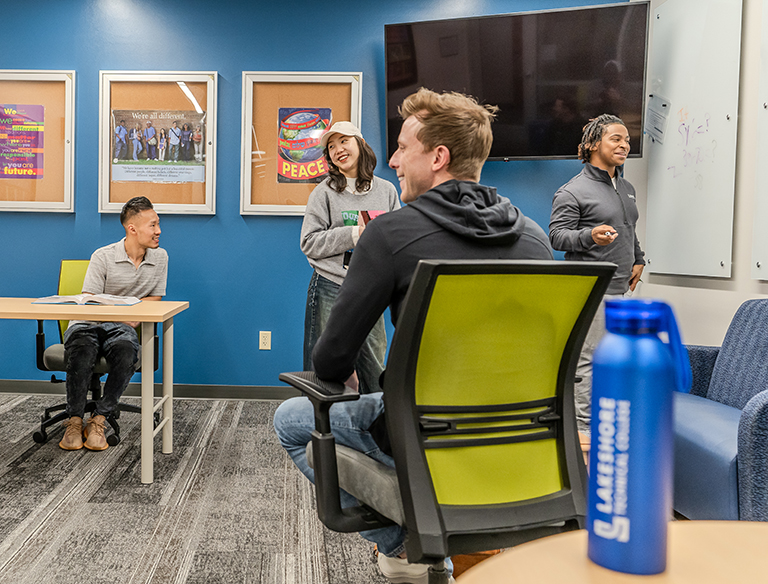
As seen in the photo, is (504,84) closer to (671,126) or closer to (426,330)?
(671,126)

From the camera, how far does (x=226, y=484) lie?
256cm

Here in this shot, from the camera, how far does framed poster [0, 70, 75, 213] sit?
3.93 metres

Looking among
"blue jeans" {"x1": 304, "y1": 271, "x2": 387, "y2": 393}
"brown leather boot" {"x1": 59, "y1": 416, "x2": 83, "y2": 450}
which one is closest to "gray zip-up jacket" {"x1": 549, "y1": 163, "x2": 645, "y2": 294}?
"blue jeans" {"x1": 304, "y1": 271, "x2": 387, "y2": 393}

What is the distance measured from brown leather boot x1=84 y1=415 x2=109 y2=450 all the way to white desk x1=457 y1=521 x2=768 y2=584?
2.92 meters

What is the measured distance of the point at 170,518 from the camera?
2.21m

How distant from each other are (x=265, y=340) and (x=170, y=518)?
74.8 inches

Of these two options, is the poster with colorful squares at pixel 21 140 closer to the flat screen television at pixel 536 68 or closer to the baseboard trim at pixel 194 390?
the baseboard trim at pixel 194 390

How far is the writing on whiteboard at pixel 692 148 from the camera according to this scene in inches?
117

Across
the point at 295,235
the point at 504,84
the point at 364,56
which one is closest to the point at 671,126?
the point at 504,84

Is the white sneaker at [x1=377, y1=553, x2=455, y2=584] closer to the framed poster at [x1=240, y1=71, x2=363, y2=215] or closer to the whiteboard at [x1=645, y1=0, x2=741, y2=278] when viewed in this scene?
the whiteboard at [x1=645, y1=0, x2=741, y2=278]

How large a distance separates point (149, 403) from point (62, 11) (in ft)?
9.63

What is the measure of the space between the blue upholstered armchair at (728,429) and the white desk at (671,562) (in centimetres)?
60

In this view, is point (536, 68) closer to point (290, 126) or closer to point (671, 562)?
point (290, 126)

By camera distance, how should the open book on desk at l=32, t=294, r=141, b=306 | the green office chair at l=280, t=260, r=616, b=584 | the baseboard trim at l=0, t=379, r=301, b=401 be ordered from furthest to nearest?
the baseboard trim at l=0, t=379, r=301, b=401 < the open book on desk at l=32, t=294, r=141, b=306 < the green office chair at l=280, t=260, r=616, b=584
